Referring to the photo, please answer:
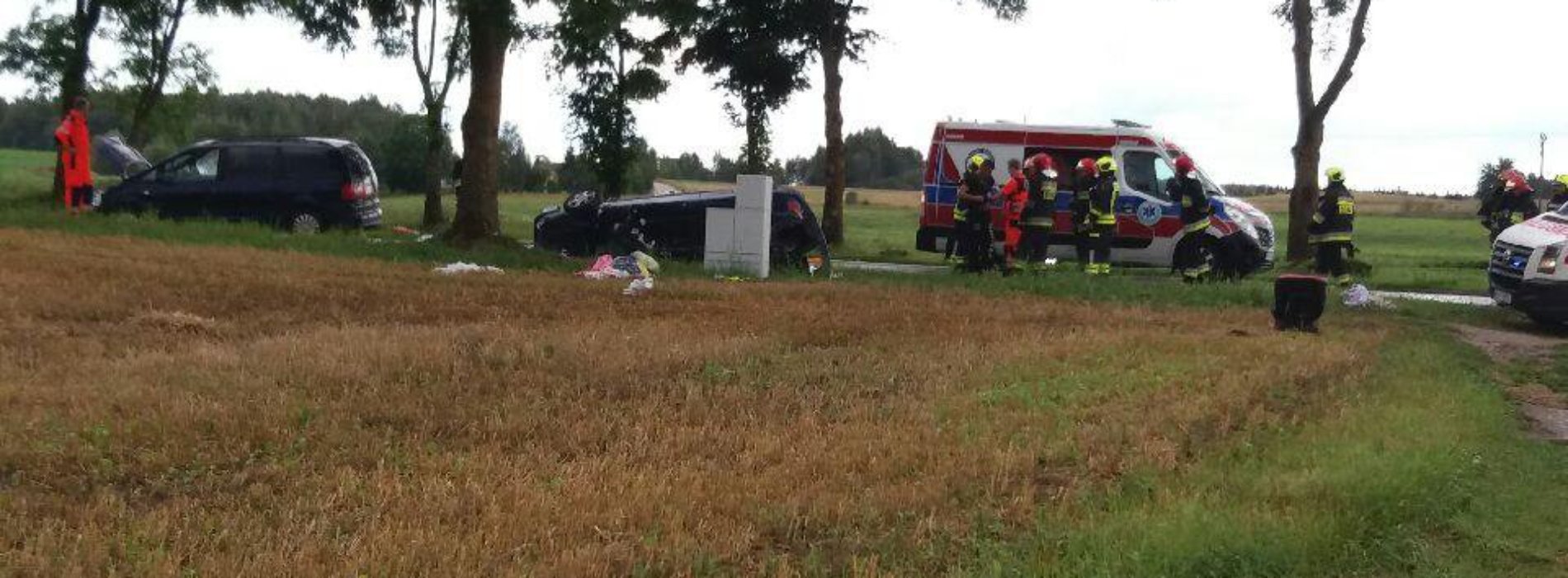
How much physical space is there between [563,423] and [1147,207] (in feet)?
47.0

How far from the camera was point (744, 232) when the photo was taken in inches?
661

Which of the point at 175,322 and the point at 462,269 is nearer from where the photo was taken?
the point at 175,322

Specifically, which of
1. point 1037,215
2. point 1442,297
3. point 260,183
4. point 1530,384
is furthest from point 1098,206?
point 260,183

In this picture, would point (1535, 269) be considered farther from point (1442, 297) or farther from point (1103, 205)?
point (1103, 205)

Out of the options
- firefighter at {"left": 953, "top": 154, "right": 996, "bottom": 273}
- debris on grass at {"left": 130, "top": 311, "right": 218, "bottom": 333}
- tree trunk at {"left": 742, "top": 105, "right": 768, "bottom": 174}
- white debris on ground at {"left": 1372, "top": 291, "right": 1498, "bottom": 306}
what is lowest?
debris on grass at {"left": 130, "top": 311, "right": 218, "bottom": 333}

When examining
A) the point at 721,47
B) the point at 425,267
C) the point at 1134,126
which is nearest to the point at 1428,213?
the point at 721,47

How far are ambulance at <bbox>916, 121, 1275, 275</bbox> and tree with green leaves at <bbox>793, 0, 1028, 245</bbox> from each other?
6635 millimetres

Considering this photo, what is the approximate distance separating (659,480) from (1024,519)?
4.95 ft

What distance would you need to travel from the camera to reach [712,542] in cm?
466

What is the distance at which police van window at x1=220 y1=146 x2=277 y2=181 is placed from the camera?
69.7ft

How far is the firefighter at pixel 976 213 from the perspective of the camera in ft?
57.2

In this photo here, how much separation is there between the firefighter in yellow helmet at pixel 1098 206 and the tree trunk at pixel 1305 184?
5.48 meters

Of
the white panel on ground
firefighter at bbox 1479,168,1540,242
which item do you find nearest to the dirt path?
firefighter at bbox 1479,168,1540,242

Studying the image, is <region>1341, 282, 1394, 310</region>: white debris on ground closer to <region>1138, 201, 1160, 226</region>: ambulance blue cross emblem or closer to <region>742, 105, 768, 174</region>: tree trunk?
<region>1138, 201, 1160, 226</region>: ambulance blue cross emblem
